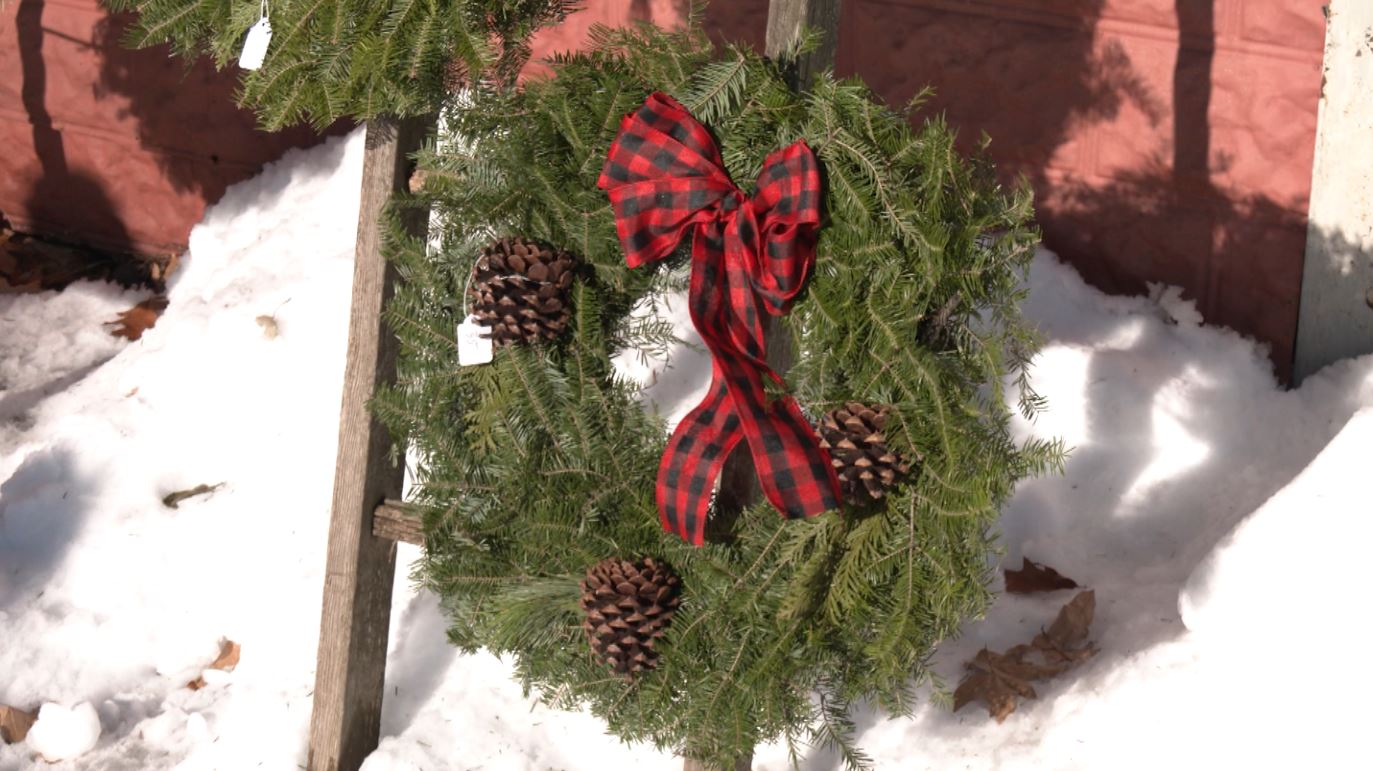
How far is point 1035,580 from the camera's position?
11.3ft

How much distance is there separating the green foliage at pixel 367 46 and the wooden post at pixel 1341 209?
1922mm

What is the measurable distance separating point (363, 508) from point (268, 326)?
52.5 inches

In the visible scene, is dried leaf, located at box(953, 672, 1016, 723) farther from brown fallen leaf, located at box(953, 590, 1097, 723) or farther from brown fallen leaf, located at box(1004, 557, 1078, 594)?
brown fallen leaf, located at box(1004, 557, 1078, 594)

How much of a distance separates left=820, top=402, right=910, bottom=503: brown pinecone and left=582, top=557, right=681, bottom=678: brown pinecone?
→ 1.36 ft

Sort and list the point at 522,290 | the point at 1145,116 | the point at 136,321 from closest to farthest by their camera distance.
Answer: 1. the point at 522,290
2. the point at 1145,116
3. the point at 136,321

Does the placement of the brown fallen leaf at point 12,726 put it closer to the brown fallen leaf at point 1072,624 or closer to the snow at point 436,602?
the snow at point 436,602

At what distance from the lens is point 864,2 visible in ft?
13.0

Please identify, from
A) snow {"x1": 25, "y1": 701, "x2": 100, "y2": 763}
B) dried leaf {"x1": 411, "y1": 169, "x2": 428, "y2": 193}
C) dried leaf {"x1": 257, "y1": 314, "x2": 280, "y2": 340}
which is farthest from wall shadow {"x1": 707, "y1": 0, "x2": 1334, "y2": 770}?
snow {"x1": 25, "y1": 701, "x2": 100, "y2": 763}

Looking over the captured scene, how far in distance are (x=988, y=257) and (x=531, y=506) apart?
38.1 inches

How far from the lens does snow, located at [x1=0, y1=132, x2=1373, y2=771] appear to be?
2.93m

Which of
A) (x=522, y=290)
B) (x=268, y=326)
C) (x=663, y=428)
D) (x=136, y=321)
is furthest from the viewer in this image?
(x=136, y=321)

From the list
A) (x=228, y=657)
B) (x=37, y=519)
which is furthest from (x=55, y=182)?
(x=228, y=657)

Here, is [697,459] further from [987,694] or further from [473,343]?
[987,694]

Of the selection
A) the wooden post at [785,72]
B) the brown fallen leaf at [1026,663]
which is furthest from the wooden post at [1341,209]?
the wooden post at [785,72]
